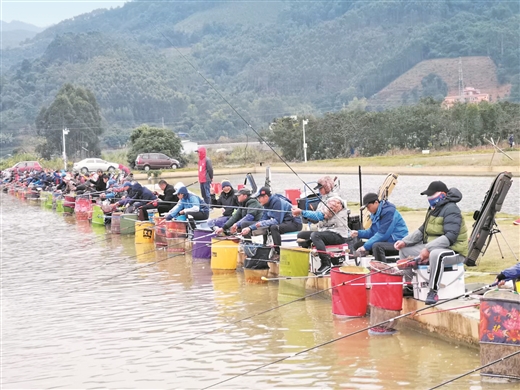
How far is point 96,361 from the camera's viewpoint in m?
10.6

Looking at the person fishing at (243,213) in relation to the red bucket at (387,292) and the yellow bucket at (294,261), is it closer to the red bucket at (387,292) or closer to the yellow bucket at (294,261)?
the yellow bucket at (294,261)

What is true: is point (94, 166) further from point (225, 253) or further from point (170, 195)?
point (225, 253)

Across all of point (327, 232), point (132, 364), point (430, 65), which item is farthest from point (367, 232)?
point (430, 65)

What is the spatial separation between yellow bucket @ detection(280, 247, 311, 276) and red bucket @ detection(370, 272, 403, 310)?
2.55 metres

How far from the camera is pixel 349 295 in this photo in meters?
11.4

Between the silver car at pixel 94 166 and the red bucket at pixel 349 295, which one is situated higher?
the silver car at pixel 94 166

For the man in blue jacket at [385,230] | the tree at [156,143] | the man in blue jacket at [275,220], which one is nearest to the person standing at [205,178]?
the man in blue jacket at [275,220]

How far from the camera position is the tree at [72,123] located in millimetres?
120312

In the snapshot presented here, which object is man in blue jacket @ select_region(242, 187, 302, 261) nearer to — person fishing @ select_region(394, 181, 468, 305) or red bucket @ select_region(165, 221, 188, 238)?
red bucket @ select_region(165, 221, 188, 238)

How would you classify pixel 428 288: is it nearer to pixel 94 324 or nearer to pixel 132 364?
pixel 132 364

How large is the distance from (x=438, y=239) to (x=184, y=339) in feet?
10.9

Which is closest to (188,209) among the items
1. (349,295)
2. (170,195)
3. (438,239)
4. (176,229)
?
(176,229)

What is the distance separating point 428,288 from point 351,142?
196 ft

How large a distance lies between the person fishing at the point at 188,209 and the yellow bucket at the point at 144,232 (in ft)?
7.18
